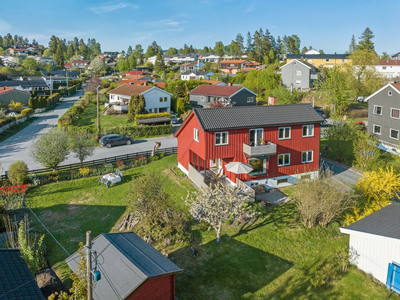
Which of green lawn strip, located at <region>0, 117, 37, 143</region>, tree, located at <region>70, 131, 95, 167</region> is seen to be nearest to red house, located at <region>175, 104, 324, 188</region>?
tree, located at <region>70, 131, 95, 167</region>

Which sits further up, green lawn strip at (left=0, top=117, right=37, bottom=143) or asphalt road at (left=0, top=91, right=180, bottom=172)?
green lawn strip at (left=0, top=117, right=37, bottom=143)

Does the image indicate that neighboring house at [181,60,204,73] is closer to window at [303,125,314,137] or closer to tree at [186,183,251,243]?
window at [303,125,314,137]

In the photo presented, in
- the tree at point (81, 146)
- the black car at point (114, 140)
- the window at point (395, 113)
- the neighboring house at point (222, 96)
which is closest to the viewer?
the tree at point (81, 146)

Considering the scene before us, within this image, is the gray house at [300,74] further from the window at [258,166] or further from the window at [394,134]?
the window at [258,166]

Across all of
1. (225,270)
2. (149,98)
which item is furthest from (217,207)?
(149,98)

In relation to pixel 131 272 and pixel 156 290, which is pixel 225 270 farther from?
pixel 131 272

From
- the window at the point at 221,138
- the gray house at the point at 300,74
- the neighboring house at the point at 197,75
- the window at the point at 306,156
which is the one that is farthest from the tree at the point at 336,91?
the neighboring house at the point at 197,75

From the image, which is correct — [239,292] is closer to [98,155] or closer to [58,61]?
[98,155]
